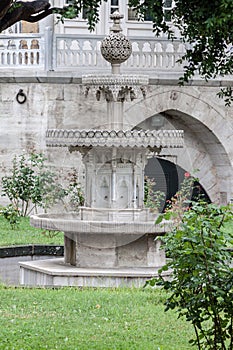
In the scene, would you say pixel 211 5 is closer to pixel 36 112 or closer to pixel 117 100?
pixel 117 100

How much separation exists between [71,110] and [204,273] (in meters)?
12.7

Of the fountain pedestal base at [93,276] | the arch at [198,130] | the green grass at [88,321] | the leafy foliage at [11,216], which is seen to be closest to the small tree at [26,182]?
the leafy foliage at [11,216]

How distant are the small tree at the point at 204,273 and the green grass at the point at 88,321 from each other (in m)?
1.22

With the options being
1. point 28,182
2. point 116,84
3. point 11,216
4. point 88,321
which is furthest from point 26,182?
point 88,321

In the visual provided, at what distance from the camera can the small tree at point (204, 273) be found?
5.89 meters

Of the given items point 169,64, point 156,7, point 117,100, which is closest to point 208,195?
point 169,64

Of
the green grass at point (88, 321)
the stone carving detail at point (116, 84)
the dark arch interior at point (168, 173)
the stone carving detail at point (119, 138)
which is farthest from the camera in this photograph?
the dark arch interior at point (168, 173)

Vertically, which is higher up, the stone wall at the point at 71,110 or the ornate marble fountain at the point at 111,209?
the stone wall at the point at 71,110

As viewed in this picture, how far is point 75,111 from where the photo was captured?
60.3 feet

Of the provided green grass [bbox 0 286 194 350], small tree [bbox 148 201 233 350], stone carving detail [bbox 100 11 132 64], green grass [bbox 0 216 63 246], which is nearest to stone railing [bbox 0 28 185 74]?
green grass [bbox 0 216 63 246]

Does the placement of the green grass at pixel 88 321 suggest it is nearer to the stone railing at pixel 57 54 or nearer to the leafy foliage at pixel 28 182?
the leafy foliage at pixel 28 182

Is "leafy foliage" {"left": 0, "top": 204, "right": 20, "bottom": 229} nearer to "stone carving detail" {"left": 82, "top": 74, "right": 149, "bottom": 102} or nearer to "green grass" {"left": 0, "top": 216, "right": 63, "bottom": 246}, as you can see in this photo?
"green grass" {"left": 0, "top": 216, "right": 63, "bottom": 246}

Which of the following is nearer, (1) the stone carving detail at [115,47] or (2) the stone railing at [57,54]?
(1) the stone carving detail at [115,47]

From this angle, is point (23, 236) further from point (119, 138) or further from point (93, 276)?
point (93, 276)
